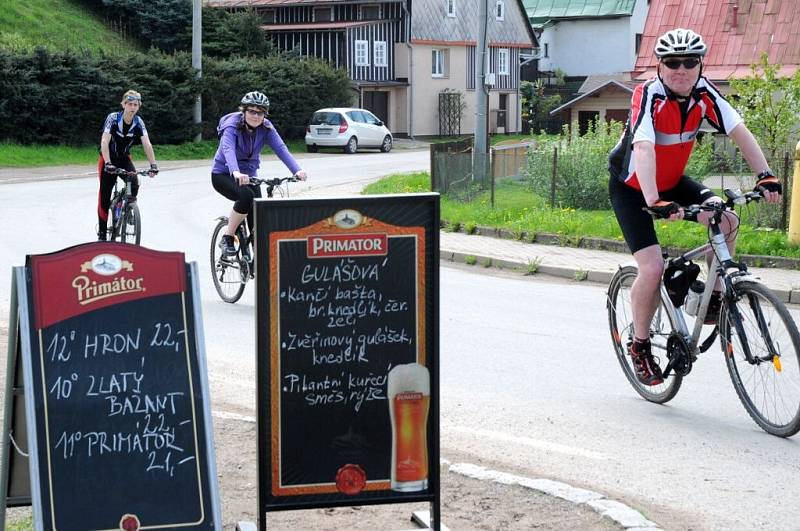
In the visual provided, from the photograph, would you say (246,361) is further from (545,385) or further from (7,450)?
(7,450)

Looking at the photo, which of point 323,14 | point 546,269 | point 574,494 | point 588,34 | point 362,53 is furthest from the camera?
point 588,34

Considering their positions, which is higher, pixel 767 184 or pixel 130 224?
pixel 767 184

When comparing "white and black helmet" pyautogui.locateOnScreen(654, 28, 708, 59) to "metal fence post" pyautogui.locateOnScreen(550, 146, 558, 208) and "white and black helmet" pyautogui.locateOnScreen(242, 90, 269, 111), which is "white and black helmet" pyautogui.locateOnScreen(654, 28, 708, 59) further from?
"metal fence post" pyautogui.locateOnScreen(550, 146, 558, 208)

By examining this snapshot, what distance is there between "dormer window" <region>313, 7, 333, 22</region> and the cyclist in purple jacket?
47.5 m

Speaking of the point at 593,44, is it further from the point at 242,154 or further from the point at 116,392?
the point at 116,392

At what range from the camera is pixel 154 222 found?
1934cm

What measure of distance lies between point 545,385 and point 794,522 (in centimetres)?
290

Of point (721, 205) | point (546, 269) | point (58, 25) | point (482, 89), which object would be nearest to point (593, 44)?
point (58, 25)

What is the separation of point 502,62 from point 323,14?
41.7ft

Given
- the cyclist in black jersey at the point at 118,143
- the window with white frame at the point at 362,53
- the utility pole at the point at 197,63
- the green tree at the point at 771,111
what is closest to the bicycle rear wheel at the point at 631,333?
the cyclist in black jersey at the point at 118,143

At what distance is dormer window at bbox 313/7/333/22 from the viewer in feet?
191

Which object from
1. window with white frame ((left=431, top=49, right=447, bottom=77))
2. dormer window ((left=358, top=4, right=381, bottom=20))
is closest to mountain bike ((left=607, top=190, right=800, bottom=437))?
dormer window ((left=358, top=4, right=381, bottom=20))

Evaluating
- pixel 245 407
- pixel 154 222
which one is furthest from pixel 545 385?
pixel 154 222

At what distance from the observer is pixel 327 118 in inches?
1743
